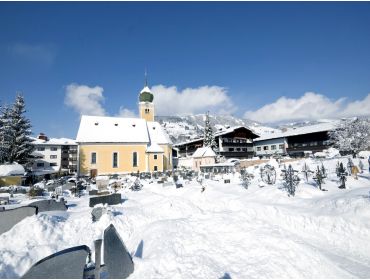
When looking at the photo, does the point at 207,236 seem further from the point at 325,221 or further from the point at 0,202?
the point at 0,202

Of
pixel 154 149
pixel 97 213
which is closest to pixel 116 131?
pixel 154 149

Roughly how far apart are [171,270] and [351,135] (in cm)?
4589

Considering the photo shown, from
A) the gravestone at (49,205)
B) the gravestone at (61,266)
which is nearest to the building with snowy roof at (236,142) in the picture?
the gravestone at (49,205)

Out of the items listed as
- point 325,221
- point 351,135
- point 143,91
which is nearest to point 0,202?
point 325,221

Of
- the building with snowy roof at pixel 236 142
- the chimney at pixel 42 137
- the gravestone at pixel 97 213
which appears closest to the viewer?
the gravestone at pixel 97 213

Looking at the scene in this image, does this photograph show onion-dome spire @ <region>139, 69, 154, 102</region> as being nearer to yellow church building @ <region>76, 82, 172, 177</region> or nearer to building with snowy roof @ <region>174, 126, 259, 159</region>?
yellow church building @ <region>76, 82, 172, 177</region>

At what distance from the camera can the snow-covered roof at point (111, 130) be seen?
43.5 metres

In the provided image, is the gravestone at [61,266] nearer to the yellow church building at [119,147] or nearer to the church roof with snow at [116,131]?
the yellow church building at [119,147]

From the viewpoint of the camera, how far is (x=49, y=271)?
5.27 metres

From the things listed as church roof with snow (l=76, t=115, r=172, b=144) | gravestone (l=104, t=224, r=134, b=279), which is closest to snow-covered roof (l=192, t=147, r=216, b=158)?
church roof with snow (l=76, t=115, r=172, b=144)

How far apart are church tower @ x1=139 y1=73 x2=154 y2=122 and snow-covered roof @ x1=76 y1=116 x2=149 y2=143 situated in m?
6.34

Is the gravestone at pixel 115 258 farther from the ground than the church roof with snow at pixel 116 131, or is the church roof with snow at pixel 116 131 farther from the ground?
the church roof with snow at pixel 116 131

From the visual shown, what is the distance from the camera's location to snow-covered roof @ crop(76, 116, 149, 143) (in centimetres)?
4347

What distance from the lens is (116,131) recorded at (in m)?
46.3
